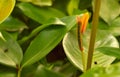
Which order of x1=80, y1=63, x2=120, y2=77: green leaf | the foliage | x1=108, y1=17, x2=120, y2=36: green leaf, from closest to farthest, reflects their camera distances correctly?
x1=80, y1=63, x2=120, y2=77: green leaf
the foliage
x1=108, y1=17, x2=120, y2=36: green leaf

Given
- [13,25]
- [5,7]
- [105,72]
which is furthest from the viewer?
[13,25]

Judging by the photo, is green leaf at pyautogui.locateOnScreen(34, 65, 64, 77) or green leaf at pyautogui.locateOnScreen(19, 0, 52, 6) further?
green leaf at pyautogui.locateOnScreen(19, 0, 52, 6)

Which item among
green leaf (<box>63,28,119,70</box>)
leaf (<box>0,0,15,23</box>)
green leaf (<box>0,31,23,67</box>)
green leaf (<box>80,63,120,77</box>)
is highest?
leaf (<box>0,0,15,23</box>)

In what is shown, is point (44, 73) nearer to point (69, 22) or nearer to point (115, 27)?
point (69, 22)

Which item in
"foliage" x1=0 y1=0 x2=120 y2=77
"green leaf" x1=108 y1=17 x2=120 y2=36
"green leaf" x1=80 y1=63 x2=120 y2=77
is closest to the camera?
"green leaf" x1=80 y1=63 x2=120 y2=77

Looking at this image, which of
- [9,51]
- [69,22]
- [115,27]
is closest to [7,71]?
[9,51]

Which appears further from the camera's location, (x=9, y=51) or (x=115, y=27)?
(x=115, y=27)

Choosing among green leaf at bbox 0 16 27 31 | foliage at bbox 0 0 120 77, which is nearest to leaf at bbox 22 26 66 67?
foliage at bbox 0 0 120 77

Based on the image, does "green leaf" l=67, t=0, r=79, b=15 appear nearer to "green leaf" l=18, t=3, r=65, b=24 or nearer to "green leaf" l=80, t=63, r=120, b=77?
"green leaf" l=18, t=3, r=65, b=24

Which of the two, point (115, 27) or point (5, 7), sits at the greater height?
point (5, 7)
